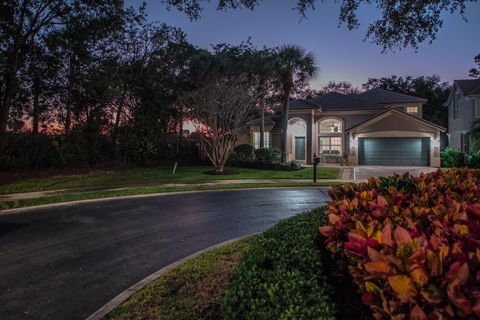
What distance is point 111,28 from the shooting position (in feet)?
68.7

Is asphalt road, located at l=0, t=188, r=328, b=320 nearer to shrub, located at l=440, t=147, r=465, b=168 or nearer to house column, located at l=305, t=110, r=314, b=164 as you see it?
shrub, located at l=440, t=147, r=465, b=168

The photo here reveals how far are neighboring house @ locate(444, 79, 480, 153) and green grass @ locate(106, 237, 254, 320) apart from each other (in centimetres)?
2856

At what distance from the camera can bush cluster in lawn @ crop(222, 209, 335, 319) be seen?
2.65 meters

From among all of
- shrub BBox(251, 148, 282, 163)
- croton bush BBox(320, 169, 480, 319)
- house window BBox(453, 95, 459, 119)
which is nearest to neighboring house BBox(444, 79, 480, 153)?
house window BBox(453, 95, 459, 119)

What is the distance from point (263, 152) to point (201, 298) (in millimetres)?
24538

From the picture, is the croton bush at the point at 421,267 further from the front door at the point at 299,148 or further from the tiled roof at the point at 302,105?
the front door at the point at 299,148

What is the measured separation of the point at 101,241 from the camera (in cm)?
736

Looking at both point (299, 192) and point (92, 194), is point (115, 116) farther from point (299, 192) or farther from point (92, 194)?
point (299, 192)

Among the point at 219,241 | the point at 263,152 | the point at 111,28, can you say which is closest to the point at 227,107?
the point at 263,152

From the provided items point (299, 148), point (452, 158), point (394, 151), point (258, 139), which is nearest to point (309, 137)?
point (299, 148)

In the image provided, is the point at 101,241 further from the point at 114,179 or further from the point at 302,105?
the point at 302,105

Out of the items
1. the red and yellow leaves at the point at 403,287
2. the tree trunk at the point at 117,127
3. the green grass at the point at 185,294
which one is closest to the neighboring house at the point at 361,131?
the tree trunk at the point at 117,127

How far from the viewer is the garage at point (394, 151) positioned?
30234 millimetres

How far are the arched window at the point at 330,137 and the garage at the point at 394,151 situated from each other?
94.5 inches
